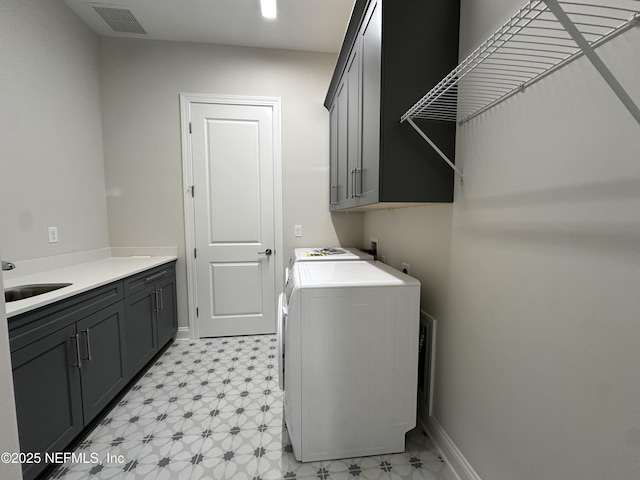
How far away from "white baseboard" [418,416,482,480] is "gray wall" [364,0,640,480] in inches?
1.5

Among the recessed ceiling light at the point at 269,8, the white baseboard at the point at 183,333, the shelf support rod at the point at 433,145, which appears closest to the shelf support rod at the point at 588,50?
the shelf support rod at the point at 433,145

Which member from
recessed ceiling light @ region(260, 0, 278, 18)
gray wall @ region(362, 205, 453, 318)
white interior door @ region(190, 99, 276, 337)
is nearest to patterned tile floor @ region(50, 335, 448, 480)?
white interior door @ region(190, 99, 276, 337)

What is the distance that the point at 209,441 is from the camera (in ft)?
5.12

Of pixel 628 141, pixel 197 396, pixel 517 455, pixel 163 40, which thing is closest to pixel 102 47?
pixel 163 40

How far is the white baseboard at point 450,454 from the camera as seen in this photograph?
1.27 meters

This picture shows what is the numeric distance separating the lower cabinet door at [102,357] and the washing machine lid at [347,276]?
1.21m

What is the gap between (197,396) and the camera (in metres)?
1.96

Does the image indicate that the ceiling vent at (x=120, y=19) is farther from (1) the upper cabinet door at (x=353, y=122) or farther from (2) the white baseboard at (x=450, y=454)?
(2) the white baseboard at (x=450, y=454)

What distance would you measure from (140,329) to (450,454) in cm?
220

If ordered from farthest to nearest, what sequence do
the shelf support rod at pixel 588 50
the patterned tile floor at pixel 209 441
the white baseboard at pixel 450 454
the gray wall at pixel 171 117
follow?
the gray wall at pixel 171 117 → the patterned tile floor at pixel 209 441 → the white baseboard at pixel 450 454 → the shelf support rod at pixel 588 50

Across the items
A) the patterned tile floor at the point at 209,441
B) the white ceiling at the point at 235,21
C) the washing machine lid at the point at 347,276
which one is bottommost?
the patterned tile floor at the point at 209,441

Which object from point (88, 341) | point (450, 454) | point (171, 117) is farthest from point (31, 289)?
point (450, 454)

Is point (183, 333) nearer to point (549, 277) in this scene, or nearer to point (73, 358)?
point (73, 358)

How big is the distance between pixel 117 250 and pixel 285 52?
101 inches
